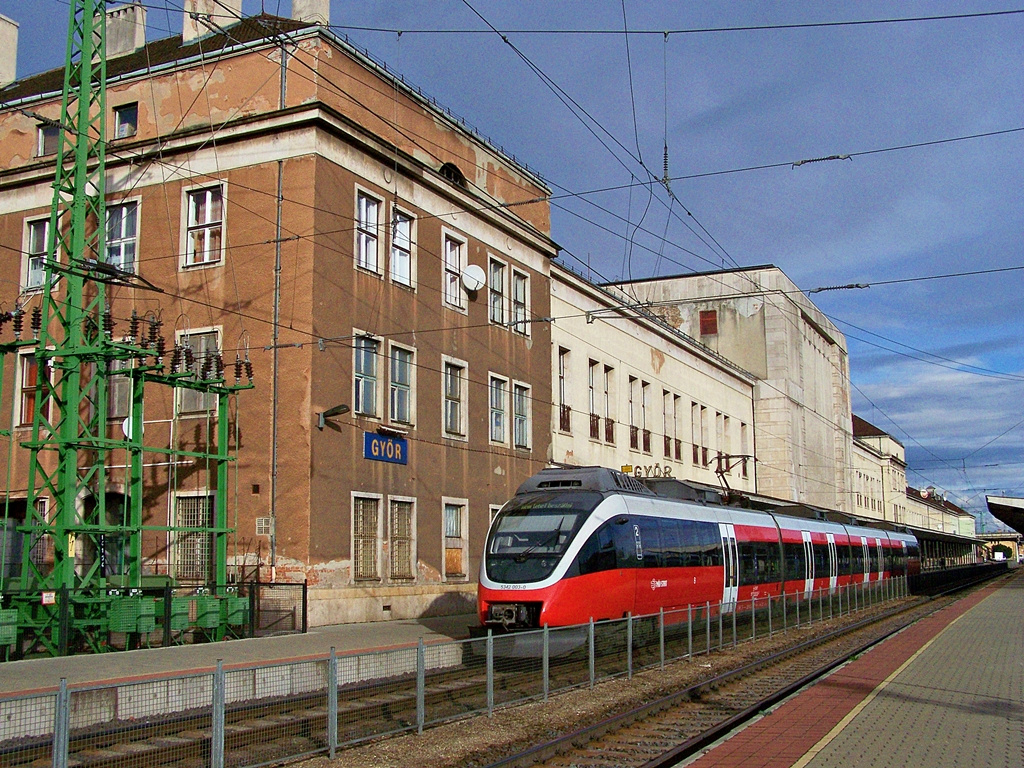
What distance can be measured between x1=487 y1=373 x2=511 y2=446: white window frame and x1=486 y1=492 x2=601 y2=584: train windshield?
1231 centimetres

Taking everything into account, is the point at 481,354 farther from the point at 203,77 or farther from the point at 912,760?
the point at 912,760

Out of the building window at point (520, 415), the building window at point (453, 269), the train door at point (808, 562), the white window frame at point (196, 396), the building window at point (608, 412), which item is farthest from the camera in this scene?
the building window at point (608, 412)

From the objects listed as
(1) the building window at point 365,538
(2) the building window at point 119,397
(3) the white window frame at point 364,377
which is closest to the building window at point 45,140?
(2) the building window at point 119,397

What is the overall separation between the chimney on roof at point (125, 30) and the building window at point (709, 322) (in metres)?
38.5

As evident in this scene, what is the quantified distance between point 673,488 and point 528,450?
9.51 meters

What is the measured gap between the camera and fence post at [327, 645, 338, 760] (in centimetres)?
960

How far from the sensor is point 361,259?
26516mm

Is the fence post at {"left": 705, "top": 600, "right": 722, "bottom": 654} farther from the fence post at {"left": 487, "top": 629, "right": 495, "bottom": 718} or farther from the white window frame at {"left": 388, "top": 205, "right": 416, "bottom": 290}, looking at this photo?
the white window frame at {"left": 388, "top": 205, "right": 416, "bottom": 290}

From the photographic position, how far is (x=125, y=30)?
33.5 metres

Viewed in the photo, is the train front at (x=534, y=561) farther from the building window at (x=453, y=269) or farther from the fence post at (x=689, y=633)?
the building window at (x=453, y=269)

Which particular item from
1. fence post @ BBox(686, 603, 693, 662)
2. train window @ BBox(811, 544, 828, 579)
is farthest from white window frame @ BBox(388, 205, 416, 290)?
train window @ BBox(811, 544, 828, 579)

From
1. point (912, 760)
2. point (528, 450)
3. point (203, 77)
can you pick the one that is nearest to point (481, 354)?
point (528, 450)

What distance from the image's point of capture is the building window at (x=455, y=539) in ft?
94.5

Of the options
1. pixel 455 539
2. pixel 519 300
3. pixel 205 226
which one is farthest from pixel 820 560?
pixel 205 226
